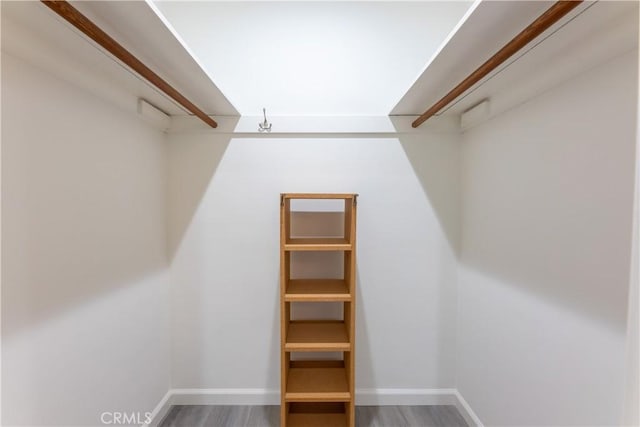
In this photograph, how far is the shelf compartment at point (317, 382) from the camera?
1473 mm

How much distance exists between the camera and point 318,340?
154cm

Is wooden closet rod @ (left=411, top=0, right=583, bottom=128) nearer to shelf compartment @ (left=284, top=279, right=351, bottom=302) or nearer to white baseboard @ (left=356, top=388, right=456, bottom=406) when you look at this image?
shelf compartment @ (left=284, top=279, right=351, bottom=302)

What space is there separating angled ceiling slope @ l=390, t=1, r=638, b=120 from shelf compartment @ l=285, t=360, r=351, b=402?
5.37 feet

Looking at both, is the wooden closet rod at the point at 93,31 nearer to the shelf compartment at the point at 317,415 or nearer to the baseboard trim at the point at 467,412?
the shelf compartment at the point at 317,415

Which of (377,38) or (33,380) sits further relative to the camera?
(377,38)

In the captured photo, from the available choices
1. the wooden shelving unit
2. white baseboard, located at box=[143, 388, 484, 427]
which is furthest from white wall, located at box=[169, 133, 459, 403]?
the wooden shelving unit

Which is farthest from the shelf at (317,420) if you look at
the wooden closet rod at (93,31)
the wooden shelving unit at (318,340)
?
the wooden closet rod at (93,31)

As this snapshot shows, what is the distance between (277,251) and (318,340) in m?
0.60

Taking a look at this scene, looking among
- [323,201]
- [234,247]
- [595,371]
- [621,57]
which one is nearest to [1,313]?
[234,247]

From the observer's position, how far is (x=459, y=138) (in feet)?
5.98

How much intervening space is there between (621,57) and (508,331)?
1147 millimetres

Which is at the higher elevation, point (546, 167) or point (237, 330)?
point (546, 167)

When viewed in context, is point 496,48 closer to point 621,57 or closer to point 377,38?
point 621,57

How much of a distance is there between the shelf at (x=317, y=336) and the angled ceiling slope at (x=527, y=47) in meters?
1.38
